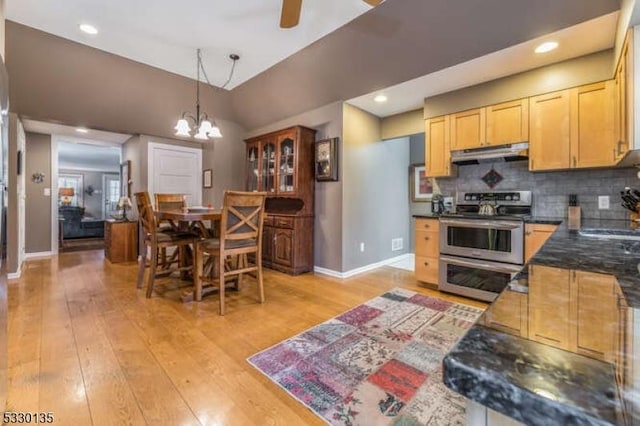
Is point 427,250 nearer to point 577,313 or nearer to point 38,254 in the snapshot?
point 577,313

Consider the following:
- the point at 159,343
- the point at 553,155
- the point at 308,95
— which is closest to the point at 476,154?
the point at 553,155

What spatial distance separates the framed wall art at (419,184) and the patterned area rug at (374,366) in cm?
262

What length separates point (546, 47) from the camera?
8.46ft

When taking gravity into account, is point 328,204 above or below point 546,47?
below

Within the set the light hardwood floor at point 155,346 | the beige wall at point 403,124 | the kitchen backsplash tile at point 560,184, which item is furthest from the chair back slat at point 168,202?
the kitchen backsplash tile at point 560,184

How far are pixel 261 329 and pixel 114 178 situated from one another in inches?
451

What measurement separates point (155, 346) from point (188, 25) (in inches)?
120

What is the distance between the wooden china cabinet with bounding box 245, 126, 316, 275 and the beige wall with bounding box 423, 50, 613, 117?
1746mm

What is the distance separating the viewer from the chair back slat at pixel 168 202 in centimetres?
409

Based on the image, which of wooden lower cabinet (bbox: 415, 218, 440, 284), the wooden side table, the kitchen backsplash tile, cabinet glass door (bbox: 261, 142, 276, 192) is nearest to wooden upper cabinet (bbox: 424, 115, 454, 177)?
the kitchen backsplash tile

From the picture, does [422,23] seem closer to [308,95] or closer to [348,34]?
[348,34]

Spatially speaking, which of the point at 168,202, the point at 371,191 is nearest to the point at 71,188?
the point at 168,202

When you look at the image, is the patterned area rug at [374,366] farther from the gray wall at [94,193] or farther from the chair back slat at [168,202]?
the gray wall at [94,193]

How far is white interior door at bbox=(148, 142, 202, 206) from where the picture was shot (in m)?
5.30
